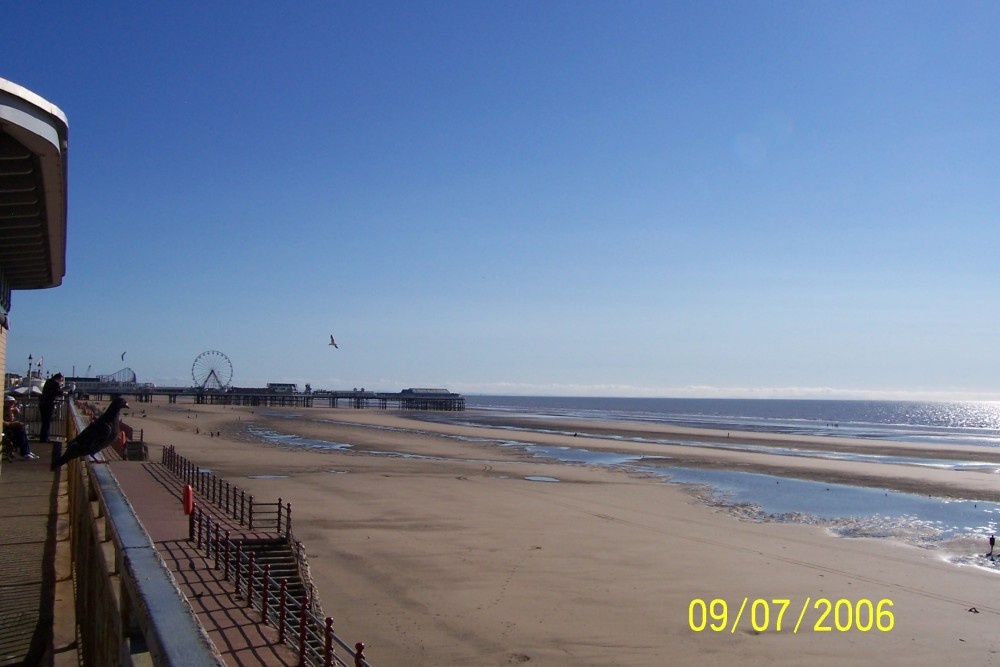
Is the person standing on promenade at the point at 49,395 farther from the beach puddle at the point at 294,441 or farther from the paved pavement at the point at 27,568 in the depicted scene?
the beach puddle at the point at 294,441

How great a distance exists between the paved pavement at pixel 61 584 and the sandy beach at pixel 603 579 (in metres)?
3.58

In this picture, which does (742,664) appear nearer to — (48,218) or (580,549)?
(580,549)

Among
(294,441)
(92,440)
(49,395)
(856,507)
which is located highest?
(49,395)

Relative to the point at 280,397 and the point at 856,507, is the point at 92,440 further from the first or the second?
the point at 280,397

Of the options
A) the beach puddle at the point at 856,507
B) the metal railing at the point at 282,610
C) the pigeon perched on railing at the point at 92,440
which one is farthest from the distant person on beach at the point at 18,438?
the beach puddle at the point at 856,507

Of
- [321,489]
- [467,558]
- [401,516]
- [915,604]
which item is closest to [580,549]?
[467,558]

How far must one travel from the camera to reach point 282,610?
7.99m

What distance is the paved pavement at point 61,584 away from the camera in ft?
26.8

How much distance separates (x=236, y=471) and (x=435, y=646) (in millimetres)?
23913

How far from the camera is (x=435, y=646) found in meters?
12.8

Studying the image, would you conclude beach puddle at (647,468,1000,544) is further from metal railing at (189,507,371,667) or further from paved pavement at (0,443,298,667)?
paved pavement at (0,443,298,667)

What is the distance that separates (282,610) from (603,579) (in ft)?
35.2

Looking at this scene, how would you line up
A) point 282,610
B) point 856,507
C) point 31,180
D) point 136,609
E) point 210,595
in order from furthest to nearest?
1. point 856,507
2. point 210,595
3. point 31,180
4. point 282,610
5. point 136,609

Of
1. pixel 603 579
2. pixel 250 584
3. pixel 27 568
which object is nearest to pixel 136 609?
pixel 250 584
